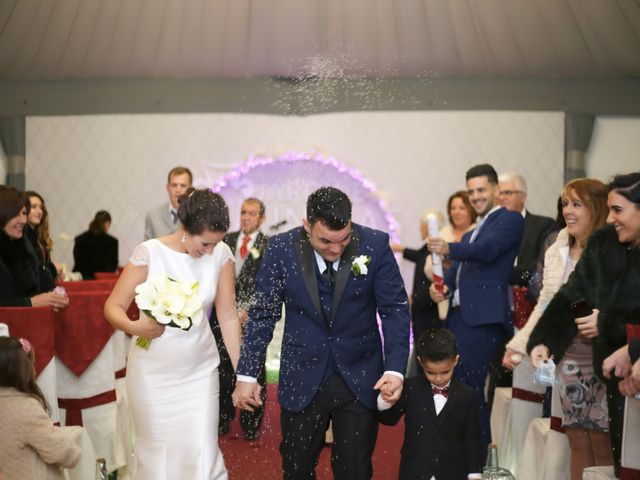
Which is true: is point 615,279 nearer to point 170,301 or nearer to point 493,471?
point 493,471

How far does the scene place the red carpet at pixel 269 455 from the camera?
4.58m

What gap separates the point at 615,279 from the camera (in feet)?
10.9

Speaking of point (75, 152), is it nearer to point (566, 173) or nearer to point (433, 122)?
point (433, 122)

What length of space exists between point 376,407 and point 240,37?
718 cm

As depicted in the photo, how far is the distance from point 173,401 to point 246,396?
1.17 feet

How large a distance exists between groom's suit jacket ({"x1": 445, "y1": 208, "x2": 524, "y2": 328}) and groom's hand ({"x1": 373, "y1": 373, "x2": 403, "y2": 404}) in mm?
1583

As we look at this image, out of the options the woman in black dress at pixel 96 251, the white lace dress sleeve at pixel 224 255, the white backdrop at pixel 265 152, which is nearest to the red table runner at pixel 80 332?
the white lace dress sleeve at pixel 224 255

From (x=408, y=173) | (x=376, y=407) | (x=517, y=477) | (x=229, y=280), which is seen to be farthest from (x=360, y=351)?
(x=408, y=173)

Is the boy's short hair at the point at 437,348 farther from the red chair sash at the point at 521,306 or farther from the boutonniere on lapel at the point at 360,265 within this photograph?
the red chair sash at the point at 521,306

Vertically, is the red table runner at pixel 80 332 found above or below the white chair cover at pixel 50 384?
above

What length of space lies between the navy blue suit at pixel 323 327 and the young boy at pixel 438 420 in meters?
0.25

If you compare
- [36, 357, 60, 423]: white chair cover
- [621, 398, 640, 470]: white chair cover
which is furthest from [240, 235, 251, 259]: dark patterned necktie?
[621, 398, 640, 470]: white chair cover

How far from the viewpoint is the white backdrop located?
31.5ft

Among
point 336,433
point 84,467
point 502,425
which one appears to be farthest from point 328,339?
point 502,425
